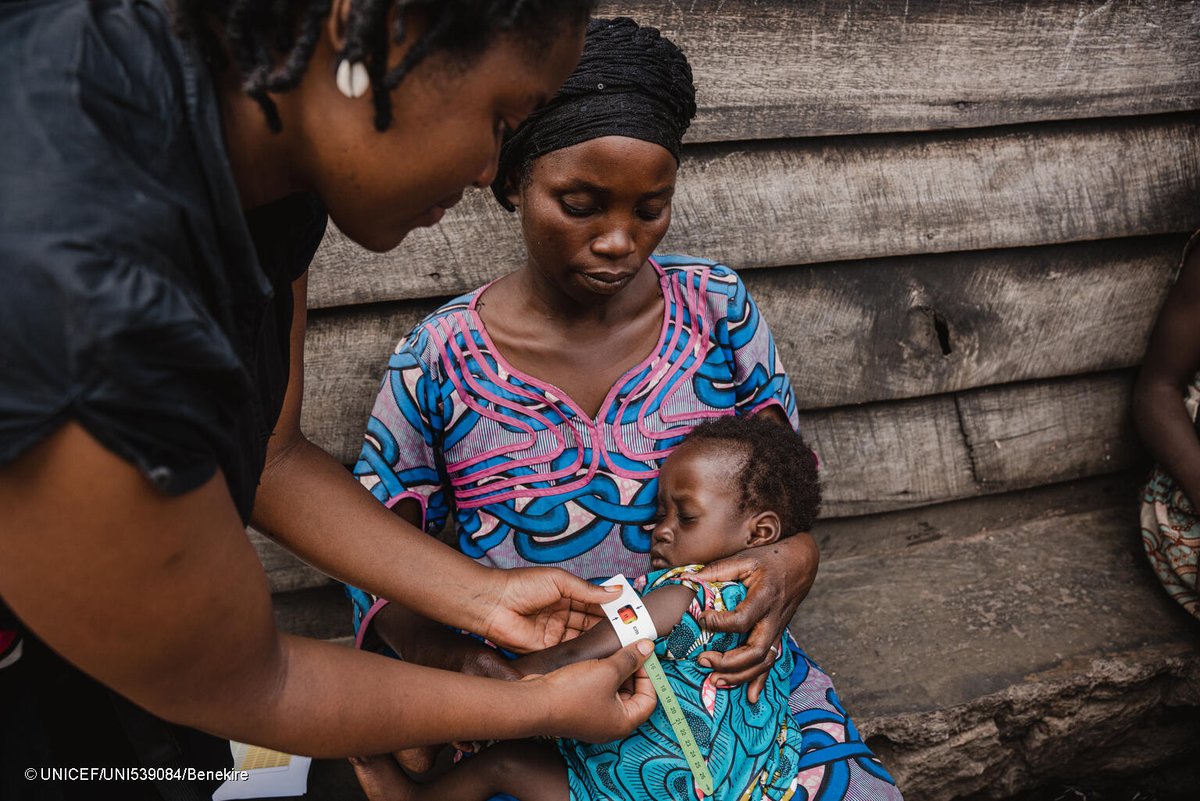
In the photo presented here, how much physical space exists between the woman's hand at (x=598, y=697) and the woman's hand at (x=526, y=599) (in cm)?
16

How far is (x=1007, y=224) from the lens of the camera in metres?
2.50

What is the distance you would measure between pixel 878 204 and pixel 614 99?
3.18ft

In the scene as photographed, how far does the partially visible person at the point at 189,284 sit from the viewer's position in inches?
30.2

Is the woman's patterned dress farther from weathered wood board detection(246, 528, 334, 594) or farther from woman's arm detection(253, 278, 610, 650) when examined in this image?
weathered wood board detection(246, 528, 334, 594)

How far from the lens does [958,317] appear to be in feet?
8.42

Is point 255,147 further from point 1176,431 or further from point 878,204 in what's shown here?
point 1176,431

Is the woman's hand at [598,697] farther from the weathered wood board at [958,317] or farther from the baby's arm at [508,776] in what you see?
the weathered wood board at [958,317]

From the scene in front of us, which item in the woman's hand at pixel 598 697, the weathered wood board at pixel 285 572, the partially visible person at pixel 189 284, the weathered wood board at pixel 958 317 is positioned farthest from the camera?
the weathered wood board at pixel 958 317

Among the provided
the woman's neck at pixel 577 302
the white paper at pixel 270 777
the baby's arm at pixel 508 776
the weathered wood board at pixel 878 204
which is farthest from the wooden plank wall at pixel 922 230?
the baby's arm at pixel 508 776

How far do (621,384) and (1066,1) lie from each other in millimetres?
1553

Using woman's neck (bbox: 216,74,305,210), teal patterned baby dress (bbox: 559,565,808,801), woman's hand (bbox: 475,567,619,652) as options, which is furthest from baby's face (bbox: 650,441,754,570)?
woman's neck (bbox: 216,74,305,210)

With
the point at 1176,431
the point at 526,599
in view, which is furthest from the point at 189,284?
the point at 1176,431

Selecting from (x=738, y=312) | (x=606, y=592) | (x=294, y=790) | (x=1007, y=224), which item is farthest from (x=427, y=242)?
(x=1007, y=224)

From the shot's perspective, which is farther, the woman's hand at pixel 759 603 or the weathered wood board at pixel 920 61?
the weathered wood board at pixel 920 61
